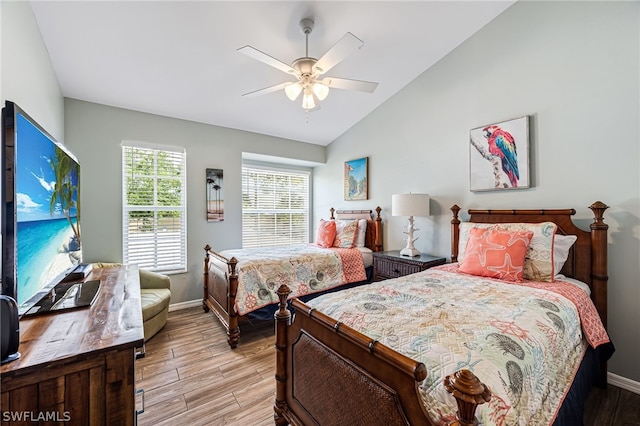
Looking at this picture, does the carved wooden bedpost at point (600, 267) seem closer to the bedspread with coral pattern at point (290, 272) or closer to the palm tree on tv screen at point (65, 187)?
the bedspread with coral pattern at point (290, 272)

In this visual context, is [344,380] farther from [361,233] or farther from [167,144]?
[167,144]

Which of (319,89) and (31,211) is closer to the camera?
(31,211)

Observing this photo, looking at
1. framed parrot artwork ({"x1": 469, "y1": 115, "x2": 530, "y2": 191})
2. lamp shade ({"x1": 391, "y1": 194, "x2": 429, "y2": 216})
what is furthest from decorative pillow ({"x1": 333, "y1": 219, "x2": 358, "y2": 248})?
framed parrot artwork ({"x1": 469, "y1": 115, "x2": 530, "y2": 191})

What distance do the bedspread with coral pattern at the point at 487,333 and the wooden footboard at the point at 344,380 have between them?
98mm

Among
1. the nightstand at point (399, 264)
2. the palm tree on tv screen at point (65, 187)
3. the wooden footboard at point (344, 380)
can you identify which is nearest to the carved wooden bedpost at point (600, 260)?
the nightstand at point (399, 264)

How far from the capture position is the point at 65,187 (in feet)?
5.98

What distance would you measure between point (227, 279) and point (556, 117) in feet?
11.0

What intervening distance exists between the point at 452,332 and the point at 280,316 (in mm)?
938

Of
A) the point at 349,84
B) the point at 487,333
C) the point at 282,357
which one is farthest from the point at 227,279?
the point at 487,333

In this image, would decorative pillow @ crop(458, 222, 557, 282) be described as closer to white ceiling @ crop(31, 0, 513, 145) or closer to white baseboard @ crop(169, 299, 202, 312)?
white ceiling @ crop(31, 0, 513, 145)

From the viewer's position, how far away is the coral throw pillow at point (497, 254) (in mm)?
2014

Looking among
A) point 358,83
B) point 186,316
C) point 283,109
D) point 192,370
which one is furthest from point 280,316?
point 283,109

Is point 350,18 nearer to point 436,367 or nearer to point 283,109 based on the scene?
A: point 283,109

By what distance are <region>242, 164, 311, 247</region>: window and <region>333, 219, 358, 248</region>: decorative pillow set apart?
1.42 meters
